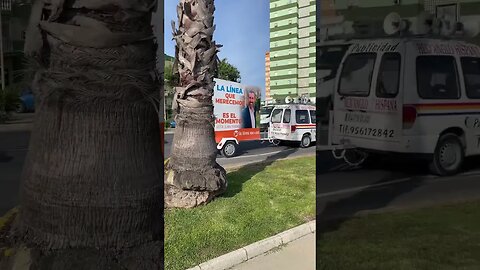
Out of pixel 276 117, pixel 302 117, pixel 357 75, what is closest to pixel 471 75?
pixel 357 75

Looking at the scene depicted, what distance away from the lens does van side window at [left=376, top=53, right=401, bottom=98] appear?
5.86ft

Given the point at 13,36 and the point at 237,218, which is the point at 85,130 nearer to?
the point at 13,36

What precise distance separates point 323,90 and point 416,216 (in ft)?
2.22

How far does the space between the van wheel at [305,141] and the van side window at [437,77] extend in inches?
457

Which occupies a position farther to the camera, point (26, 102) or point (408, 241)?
point (408, 241)

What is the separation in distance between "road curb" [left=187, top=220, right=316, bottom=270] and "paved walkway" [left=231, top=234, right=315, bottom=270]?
5cm

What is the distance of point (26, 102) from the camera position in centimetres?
150

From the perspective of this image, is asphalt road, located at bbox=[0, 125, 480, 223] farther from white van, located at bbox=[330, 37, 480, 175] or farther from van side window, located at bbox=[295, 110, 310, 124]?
van side window, located at bbox=[295, 110, 310, 124]

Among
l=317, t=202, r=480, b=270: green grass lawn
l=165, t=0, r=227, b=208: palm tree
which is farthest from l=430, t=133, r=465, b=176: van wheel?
l=165, t=0, r=227, b=208: palm tree

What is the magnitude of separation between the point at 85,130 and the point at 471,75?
4.92 ft

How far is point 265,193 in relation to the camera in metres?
5.59

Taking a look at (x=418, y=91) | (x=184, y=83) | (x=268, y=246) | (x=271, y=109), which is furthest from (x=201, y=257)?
(x=271, y=109)

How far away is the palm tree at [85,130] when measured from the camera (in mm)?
1462

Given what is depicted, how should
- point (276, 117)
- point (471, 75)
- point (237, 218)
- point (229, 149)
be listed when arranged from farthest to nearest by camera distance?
point (276, 117) < point (229, 149) < point (237, 218) < point (471, 75)
